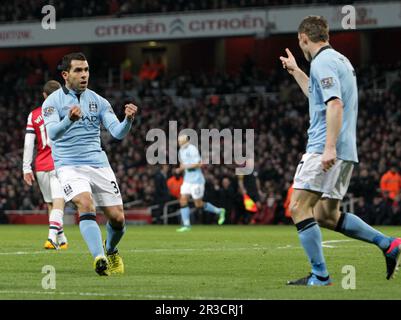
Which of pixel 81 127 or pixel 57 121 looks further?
pixel 81 127

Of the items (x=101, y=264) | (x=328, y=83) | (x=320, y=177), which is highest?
(x=328, y=83)

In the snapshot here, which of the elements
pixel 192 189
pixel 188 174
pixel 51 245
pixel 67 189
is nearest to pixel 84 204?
pixel 67 189

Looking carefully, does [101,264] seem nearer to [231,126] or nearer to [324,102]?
[324,102]

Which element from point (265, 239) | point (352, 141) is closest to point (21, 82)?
point (265, 239)

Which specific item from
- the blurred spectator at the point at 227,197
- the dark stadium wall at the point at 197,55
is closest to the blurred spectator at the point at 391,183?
the blurred spectator at the point at 227,197

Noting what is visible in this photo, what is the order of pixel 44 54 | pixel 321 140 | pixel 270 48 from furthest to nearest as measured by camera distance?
pixel 44 54
pixel 270 48
pixel 321 140

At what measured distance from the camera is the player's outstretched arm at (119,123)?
1053 centimetres

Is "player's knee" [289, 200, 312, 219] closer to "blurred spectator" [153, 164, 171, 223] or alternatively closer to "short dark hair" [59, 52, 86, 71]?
"short dark hair" [59, 52, 86, 71]

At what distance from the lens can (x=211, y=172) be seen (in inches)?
1216

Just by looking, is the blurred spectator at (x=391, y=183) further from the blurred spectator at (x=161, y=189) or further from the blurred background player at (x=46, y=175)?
the blurred background player at (x=46, y=175)

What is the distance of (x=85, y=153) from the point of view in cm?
1119

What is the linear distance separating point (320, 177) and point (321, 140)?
13.6 inches

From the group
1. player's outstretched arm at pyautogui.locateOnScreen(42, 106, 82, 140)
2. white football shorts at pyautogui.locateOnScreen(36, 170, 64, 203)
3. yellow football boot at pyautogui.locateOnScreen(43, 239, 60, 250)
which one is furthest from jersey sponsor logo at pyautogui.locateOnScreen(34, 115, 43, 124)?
player's outstretched arm at pyautogui.locateOnScreen(42, 106, 82, 140)
